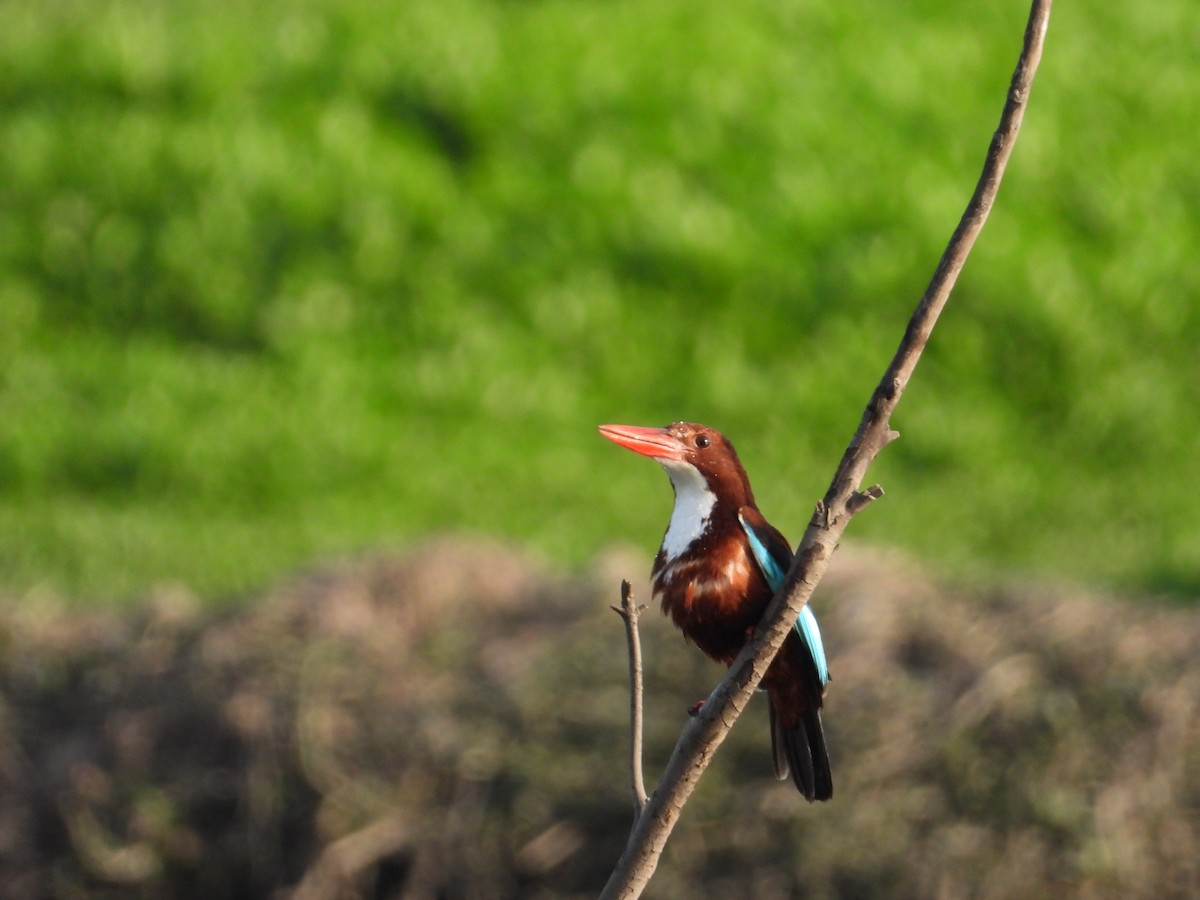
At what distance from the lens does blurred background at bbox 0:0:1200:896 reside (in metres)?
7.09

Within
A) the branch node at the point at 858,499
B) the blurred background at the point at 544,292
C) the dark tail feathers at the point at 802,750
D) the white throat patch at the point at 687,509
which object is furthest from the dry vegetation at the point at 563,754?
the branch node at the point at 858,499

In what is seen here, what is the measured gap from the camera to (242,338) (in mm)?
8656

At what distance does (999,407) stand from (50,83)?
580cm

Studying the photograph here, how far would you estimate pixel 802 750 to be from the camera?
1782mm

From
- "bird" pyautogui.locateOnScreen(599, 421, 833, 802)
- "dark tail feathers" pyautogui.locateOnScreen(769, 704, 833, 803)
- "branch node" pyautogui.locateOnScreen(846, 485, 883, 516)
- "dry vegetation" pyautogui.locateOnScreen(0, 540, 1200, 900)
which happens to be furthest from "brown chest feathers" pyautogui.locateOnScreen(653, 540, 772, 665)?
"dry vegetation" pyautogui.locateOnScreen(0, 540, 1200, 900)

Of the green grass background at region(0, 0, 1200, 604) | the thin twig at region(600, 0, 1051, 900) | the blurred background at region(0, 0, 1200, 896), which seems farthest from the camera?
the green grass background at region(0, 0, 1200, 604)

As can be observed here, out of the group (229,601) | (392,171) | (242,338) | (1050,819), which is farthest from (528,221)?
(1050,819)

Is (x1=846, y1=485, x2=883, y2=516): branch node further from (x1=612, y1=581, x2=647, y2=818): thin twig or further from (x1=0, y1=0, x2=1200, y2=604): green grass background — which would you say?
(x1=0, y1=0, x2=1200, y2=604): green grass background

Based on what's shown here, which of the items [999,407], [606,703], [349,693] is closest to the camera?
[606,703]

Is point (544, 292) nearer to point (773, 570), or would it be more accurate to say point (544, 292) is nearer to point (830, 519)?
point (773, 570)

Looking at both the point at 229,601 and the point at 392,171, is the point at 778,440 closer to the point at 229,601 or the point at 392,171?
the point at 229,601

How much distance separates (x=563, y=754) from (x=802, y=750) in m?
3.06

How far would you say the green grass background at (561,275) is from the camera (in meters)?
7.38

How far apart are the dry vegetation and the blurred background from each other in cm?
9
